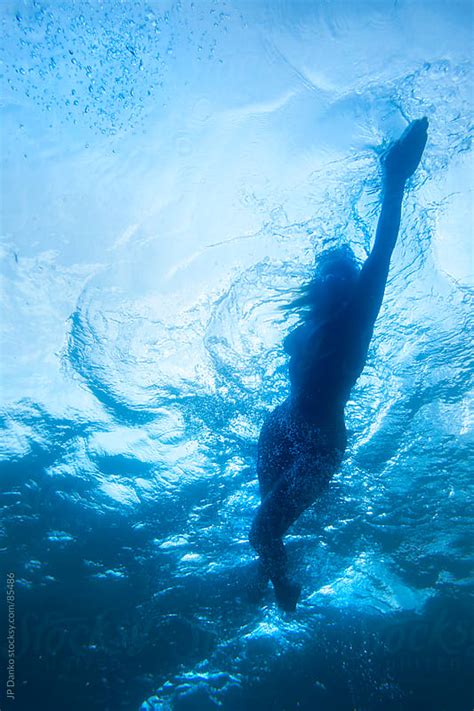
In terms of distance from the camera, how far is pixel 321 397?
18.9 feet

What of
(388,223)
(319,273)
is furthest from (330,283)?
(388,223)

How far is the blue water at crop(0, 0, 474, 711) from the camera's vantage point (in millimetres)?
5699

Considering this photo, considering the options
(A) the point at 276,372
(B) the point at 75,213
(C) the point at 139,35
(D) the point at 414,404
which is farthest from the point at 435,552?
(C) the point at 139,35

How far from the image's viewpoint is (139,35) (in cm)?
530

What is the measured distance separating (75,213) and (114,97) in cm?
250

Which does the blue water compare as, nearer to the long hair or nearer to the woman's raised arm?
the long hair

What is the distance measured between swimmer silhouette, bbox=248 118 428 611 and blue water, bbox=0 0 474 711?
1603mm

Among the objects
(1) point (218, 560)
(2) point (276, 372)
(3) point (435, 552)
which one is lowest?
(3) point (435, 552)

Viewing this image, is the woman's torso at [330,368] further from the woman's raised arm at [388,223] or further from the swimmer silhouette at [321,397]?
the woman's raised arm at [388,223]

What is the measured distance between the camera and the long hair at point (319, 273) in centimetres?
684

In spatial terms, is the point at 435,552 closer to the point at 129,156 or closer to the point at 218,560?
the point at 218,560

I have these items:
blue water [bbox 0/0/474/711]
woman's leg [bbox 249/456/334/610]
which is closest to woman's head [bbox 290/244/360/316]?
blue water [bbox 0/0/474/711]

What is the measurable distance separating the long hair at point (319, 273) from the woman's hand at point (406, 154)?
161 centimetres

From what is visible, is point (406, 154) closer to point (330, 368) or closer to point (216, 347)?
point (330, 368)
